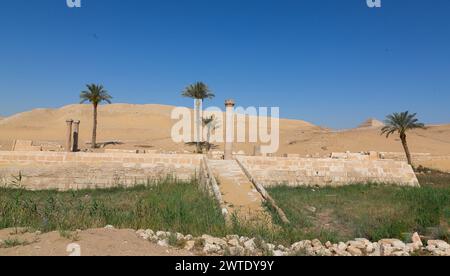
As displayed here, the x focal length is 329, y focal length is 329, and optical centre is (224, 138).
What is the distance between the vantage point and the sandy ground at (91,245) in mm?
4789

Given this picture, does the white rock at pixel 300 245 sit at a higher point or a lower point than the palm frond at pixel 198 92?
lower

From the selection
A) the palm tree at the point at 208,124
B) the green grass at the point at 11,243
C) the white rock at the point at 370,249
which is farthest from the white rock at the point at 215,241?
the palm tree at the point at 208,124

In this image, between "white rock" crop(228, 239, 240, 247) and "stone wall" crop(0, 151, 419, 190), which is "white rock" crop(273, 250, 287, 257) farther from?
"stone wall" crop(0, 151, 419, 190)

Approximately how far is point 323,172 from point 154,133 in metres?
42.5

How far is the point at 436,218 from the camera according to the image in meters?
8.85

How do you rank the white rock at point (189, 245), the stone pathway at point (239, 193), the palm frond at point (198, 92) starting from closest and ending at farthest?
the white rock at point (189, 245), the stone pathway at point (239, 193), the palm frond at point (198, 92)

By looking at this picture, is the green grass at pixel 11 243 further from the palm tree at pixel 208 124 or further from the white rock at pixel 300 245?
the palm tree at pixel 208 124

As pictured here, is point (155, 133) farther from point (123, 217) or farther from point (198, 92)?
point (123, 217)

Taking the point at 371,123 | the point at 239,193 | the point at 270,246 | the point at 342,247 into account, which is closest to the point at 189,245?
the point at 270,246

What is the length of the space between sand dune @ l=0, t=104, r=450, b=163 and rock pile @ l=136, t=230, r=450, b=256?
28.8 m

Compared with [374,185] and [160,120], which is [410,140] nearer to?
[374,185]

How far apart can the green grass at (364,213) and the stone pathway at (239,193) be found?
77cm

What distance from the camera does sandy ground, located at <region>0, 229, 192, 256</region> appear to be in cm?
479
